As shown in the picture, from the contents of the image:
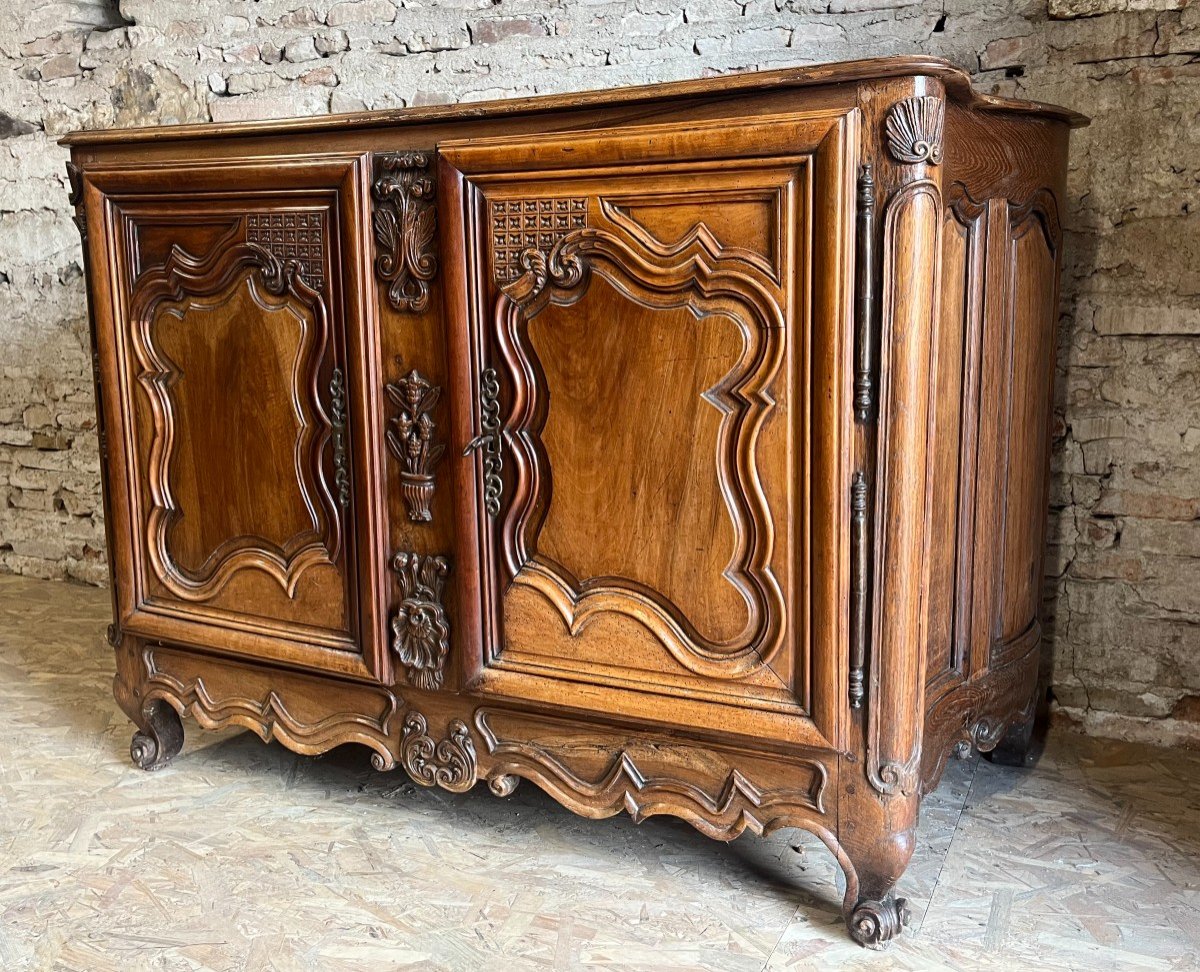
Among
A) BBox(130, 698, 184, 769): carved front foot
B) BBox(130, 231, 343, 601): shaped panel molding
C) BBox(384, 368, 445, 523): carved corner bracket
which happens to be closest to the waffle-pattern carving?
BBox(384, 368, 445, 523): carved corner bracket

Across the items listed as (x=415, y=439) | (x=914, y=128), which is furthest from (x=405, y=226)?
(x=914, y=128)

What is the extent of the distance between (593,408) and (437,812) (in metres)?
0.93

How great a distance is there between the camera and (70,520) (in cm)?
391

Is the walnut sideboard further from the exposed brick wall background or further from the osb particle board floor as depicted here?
the exposed brick wall background

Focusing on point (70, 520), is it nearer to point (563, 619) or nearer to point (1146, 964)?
point (563, 619)

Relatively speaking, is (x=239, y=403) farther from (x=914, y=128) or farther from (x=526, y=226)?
(x=914, y=128)

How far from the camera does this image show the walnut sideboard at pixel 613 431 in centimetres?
174

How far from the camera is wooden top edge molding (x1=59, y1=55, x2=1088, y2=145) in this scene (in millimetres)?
1635

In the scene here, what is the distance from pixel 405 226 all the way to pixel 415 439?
36 cm

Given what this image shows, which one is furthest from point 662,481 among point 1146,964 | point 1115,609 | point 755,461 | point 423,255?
point 1115,609

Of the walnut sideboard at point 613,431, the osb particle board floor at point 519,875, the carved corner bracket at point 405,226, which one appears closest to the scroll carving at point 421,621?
the walnut sideboard at point 613,431

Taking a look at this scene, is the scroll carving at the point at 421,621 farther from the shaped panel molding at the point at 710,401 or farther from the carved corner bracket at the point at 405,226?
the carved corner bracket at the point at 405,226

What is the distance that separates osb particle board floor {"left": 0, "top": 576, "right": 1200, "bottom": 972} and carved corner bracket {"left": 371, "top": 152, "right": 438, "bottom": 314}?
100cm

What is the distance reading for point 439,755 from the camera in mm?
2164
